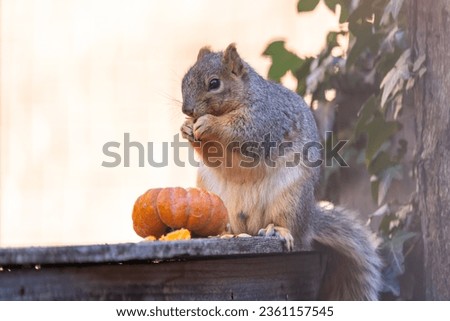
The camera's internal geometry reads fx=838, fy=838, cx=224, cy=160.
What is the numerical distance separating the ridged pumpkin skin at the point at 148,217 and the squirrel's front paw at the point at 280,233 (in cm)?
25

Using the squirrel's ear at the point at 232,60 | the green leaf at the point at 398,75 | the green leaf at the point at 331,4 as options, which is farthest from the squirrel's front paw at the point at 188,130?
the green leaf at the point at 331,4

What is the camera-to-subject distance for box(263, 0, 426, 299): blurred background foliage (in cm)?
235

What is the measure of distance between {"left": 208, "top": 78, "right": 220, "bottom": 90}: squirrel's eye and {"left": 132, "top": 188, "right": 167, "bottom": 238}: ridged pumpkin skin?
360 mm

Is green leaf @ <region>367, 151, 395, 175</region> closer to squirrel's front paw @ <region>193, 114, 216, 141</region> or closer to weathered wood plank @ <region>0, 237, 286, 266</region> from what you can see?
squirrel's front paw @ <region>193, 114, 216, 141</region>

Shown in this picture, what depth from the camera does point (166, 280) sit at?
4.98 feet

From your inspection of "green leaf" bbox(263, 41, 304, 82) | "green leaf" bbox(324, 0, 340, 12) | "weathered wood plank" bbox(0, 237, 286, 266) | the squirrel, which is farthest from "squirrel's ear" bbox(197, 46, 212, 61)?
"weathered wood plank" bbox(0, 237, 286, 266)

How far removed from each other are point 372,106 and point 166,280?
1063mm

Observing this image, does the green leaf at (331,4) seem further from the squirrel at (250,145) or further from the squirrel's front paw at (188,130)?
the squirrel's front paw at (188,130)

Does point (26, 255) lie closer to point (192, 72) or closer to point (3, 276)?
point (3, 276)

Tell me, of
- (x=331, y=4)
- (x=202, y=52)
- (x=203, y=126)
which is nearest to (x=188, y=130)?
(x=203, y=126)

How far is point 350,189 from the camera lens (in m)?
2.78

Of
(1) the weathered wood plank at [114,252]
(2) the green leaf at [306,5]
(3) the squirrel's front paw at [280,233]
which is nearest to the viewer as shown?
(1) the weathered wood plank at [114,252]

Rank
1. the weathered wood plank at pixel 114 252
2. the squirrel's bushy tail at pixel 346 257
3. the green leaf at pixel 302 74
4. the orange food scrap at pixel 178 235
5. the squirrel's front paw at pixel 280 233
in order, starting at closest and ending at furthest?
1. the weathered wood plank at pixel 114 252
2. the orange food scrap at pixel 178 235
3. the squirrel's front paw at pixel 280 233
4. the squirrel's bushy tail at pixel 346 257
5. the green leaf at pixel 302 74

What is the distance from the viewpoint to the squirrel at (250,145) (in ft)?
6.75
